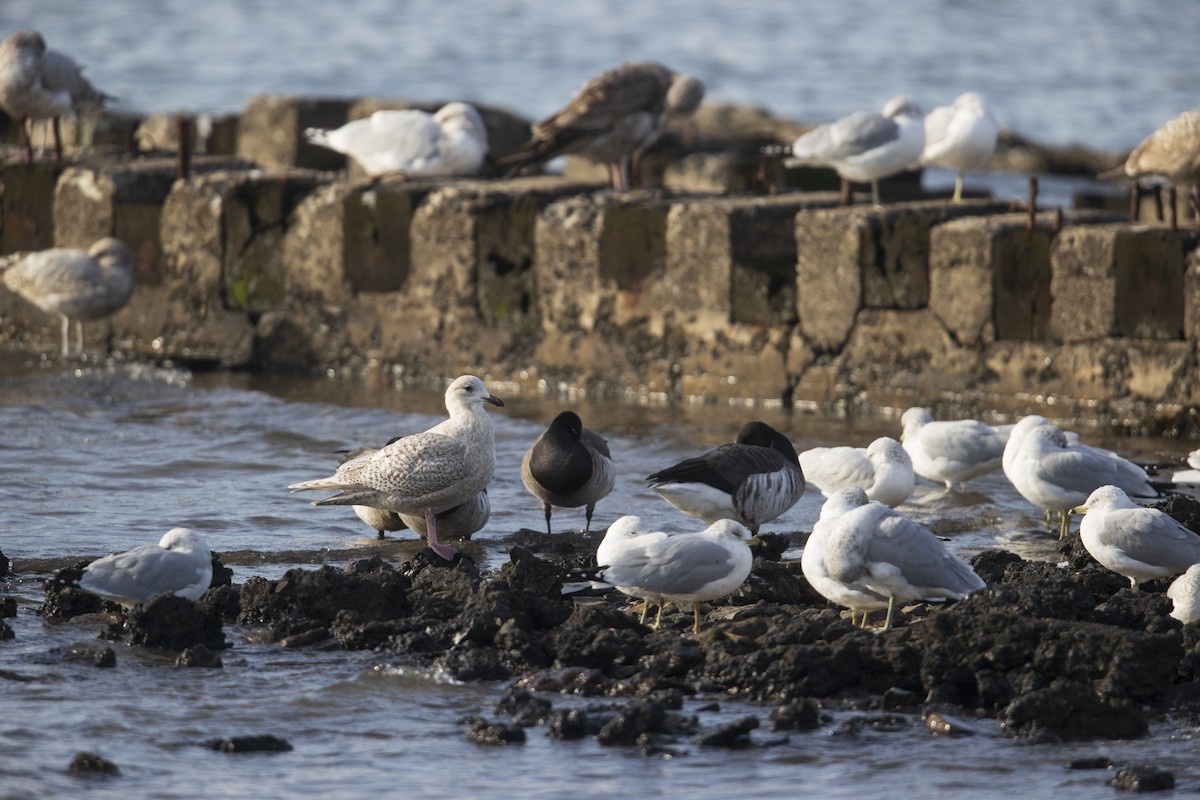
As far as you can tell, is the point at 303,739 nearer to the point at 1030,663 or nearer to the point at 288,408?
the point at 1030,663

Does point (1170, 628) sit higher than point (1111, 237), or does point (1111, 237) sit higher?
point (1111, 237)

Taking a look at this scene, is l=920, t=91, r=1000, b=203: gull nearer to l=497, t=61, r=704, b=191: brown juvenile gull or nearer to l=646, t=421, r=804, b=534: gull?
l=497, t=61, r=704, b=191: brown juvenile gull

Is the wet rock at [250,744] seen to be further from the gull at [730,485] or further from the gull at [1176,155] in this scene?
the gull at [1176,155]

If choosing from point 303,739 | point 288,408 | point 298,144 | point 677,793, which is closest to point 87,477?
point 288,408

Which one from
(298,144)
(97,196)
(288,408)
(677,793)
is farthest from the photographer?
(298,144)

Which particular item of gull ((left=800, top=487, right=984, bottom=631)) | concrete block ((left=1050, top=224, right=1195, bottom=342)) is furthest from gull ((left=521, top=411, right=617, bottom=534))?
concrete block ((left=1050, top=224, right=1195, bottom=342))

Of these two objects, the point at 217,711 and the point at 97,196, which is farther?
the point at 97,196

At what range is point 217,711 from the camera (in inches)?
208

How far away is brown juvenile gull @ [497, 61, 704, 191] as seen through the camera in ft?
39.3

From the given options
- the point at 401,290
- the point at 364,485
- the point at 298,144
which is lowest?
the point at 364,485

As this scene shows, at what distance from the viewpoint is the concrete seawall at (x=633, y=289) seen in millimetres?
10047

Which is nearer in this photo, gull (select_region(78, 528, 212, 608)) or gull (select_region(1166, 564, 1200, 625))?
gull (select_region(1166, 564, 1200, 625))

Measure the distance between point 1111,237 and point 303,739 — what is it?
6228 mm

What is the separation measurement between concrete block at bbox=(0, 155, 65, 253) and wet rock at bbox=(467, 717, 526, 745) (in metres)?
9.72
